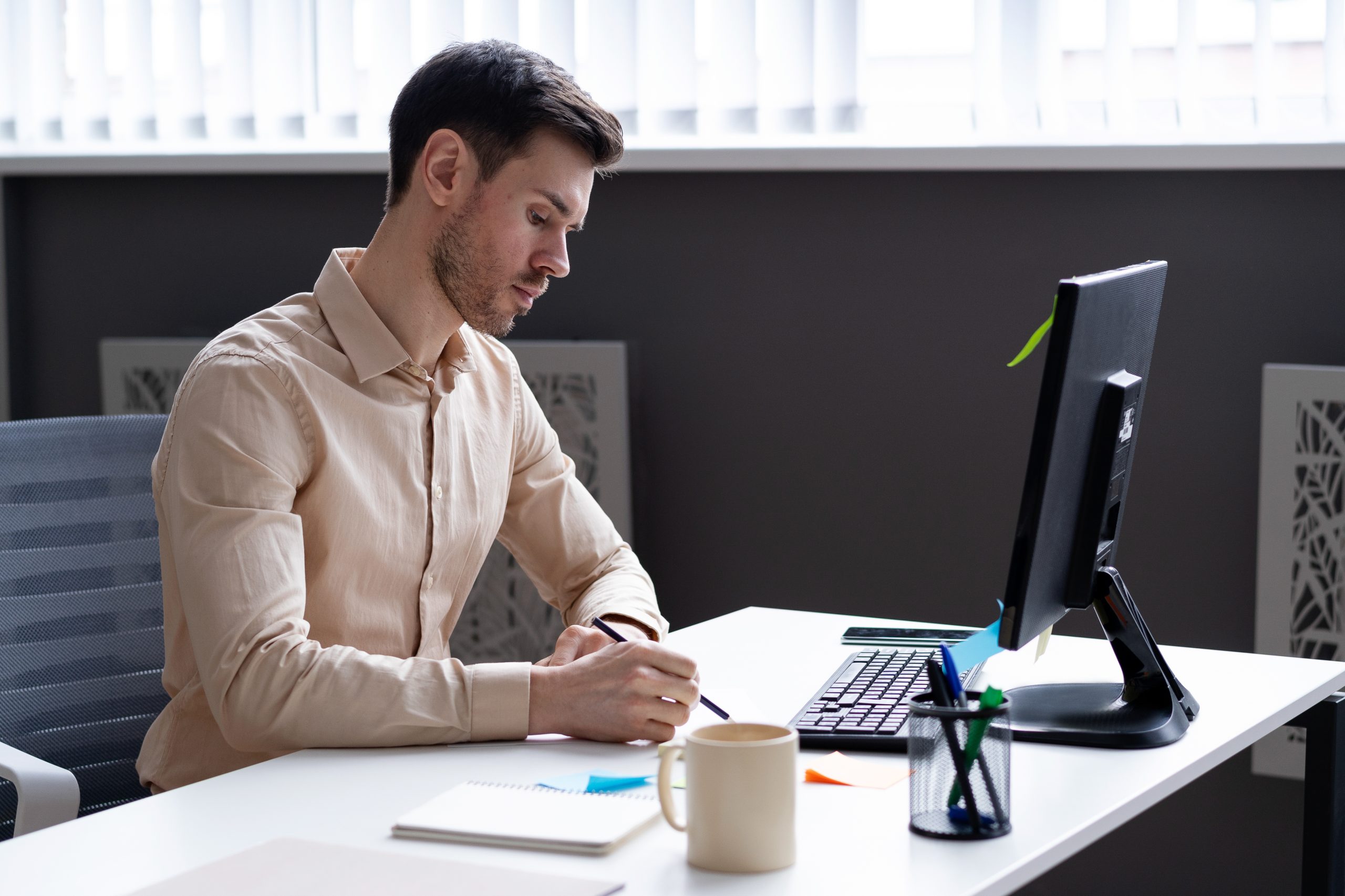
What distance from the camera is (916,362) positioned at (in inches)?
93.4

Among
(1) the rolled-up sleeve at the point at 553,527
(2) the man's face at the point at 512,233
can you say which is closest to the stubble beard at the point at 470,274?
(2) the man's face at the point at 512,233

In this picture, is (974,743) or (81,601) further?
(81,601)

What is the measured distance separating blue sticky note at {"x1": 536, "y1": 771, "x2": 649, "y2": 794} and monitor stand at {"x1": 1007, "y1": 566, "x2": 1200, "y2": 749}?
1.07 feet

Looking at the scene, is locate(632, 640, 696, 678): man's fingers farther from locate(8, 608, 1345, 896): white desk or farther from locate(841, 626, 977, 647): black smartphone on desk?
locate(841, 626, 977, 647): black smartphone on desk

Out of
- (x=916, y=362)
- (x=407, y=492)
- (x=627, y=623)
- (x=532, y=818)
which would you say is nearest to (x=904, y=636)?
(x=627, y=623)

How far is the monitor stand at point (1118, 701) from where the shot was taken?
1.16 metres

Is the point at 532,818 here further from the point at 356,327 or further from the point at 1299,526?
the point at 1299,526

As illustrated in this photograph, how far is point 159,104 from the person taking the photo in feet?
9.54

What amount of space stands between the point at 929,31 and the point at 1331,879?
144cm

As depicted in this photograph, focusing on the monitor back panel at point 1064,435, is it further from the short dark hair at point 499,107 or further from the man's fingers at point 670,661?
the short dark hair at point 499,107

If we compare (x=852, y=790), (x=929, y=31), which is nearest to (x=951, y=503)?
(x=929, y=31)

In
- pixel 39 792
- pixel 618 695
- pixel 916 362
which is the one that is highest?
pixel 916 362

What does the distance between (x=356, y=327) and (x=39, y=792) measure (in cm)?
53

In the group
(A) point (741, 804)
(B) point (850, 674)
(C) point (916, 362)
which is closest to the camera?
Answer: (A) point (741, 804)
